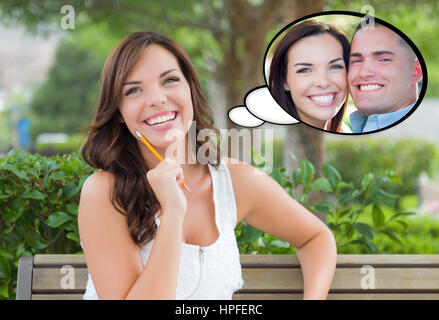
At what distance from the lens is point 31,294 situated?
1.82 m

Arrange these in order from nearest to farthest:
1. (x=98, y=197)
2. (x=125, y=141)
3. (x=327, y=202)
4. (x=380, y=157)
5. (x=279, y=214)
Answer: (x=98, y=197) → (x=125, y=141) → (x=279, y=214) → (x=327, y=202) → (x=380, y=157)

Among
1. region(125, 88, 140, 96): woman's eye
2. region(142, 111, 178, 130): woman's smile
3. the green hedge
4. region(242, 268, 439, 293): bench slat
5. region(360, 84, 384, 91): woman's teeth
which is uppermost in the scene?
region(360, 84, 384, 91): woman's teeth

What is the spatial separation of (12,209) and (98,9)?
16.6 feet

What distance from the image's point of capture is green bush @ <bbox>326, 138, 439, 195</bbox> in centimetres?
1028

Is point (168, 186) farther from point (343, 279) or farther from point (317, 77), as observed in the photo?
point (343, 279)

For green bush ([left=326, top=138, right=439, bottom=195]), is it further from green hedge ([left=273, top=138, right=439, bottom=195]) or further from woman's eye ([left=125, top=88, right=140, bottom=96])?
woman's eye ([left=125, top=88, right=140, bottom=96])

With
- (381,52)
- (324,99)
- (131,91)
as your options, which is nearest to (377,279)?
(324,99)

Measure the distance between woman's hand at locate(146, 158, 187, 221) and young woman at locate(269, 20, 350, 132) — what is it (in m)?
0.46

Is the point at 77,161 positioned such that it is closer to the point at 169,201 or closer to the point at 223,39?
the point at 169,201

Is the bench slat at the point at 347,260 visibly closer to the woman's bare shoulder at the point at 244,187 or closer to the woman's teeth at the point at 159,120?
the woman's bare shoulder at the point at 244,187

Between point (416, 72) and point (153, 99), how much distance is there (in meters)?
0.78

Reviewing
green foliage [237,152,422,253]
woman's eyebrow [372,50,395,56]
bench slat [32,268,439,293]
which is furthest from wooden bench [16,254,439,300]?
woman's eyebrow [372,50,395,56]

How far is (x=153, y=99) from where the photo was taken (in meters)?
1.58
